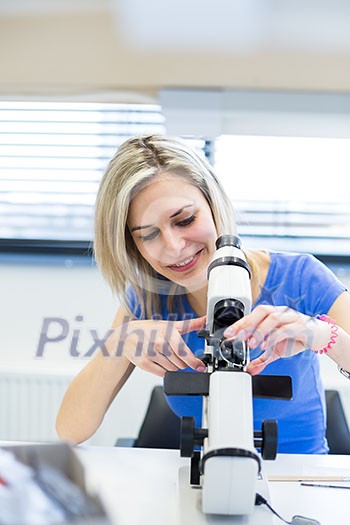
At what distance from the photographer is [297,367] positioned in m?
1.07

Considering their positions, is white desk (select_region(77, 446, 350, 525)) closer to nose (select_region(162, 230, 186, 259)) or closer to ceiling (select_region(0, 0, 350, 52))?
nose (select_region(162, 230, 186, 259))

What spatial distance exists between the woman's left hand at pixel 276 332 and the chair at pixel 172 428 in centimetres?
51

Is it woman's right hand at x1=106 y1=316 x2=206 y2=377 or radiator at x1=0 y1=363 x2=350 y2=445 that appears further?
radiator at x1=0 y1=363 x2=350 y2=445

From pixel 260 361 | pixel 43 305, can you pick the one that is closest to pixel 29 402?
pixel 43 305

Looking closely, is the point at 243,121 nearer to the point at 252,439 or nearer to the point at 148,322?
the point at 148,322

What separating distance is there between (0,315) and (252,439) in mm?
1003

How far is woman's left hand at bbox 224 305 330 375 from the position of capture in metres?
0.74

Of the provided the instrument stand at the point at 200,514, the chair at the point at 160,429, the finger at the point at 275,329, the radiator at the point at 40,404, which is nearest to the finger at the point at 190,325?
the finger at the point at 275,329

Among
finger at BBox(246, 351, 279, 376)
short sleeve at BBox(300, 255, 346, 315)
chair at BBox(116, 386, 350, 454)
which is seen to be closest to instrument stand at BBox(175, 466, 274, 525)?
finger at BBox(246, 351, 279, 376)

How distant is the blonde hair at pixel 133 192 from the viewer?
96 cm

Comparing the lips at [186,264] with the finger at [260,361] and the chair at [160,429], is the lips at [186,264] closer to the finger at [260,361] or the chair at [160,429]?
the finger at [260,361]

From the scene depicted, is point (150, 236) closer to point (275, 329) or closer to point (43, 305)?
point (275, 329)

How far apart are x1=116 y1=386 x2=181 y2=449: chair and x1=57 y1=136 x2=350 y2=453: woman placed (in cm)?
22

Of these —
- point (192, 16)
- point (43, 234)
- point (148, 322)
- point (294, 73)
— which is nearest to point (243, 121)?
point (294, 73)
